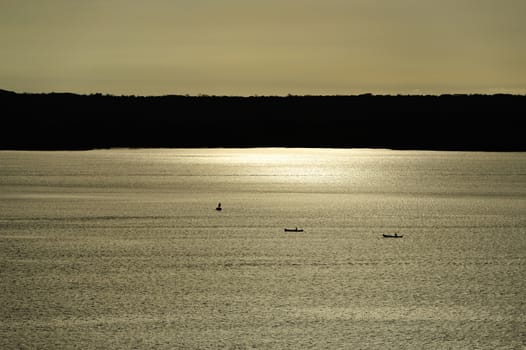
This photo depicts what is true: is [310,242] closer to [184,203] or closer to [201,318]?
[201,318]

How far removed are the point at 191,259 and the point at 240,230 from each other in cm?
1301

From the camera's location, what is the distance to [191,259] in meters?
42.1

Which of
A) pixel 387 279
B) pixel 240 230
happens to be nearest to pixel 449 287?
pixel 387 279

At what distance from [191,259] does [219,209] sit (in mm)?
28247

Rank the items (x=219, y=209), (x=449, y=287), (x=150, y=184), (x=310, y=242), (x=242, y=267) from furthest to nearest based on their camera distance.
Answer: (x=150, y=184), (x=219, y=209), (x=310, y=242), (x=242, y=267), (x=449, y=287)

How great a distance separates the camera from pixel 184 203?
79.2m

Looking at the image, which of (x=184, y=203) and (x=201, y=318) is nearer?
(x=201, y=318)

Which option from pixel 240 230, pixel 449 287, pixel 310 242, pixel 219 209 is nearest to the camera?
pixel 449 287

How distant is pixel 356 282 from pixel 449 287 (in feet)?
12.0

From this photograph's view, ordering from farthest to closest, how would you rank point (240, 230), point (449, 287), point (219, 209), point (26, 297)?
point (219, 209), point (240, 230), point (449, 287), point (26, 297)

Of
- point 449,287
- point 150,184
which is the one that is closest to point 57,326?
point 449,287

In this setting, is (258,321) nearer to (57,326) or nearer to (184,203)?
(57,326)

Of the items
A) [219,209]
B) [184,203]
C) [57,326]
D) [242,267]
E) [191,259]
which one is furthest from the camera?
[184,203]

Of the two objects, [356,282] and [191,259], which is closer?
[356,282]
